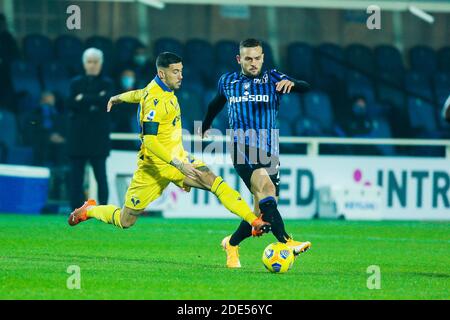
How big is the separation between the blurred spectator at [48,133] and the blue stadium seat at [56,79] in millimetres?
887

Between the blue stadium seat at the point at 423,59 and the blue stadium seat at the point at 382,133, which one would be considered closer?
the blue stadium seat at the point at 382,133

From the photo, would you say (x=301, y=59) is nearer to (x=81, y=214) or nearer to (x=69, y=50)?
(x=69, y=50)

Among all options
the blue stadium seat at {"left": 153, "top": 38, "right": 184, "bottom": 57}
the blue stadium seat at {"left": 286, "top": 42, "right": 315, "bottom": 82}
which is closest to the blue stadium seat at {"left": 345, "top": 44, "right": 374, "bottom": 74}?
the blue stadium seat at {"left": 286, "top": 42, "right": 315, "bottom": 82}

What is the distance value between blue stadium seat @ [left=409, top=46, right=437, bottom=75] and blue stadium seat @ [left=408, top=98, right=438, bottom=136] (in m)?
1.19

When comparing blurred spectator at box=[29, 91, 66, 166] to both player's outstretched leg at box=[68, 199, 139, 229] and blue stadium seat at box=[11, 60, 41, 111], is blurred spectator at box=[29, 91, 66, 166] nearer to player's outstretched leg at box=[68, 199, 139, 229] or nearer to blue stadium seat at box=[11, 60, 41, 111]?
blue stadium seat at box=[11, 60, 41, 111]

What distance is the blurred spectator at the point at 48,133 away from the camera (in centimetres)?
1811

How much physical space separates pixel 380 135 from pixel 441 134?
1.23 metres

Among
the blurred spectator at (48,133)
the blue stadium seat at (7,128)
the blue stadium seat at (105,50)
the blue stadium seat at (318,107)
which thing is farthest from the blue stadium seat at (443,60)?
the blue stadium seat at (7,128)

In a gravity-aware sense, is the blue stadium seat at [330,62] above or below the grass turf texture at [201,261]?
above

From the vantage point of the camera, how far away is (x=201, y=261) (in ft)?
37.8

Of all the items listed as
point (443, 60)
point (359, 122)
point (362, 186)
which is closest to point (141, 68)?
point (359, 122)

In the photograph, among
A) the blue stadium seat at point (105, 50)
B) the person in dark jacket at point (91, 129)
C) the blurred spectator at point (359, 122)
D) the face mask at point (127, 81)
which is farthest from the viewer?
the blue stadium seat at point (105, 50)

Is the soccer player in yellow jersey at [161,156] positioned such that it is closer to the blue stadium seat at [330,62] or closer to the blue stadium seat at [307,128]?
the blue stadium seat at [307,128]

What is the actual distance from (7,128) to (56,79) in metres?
1.57
